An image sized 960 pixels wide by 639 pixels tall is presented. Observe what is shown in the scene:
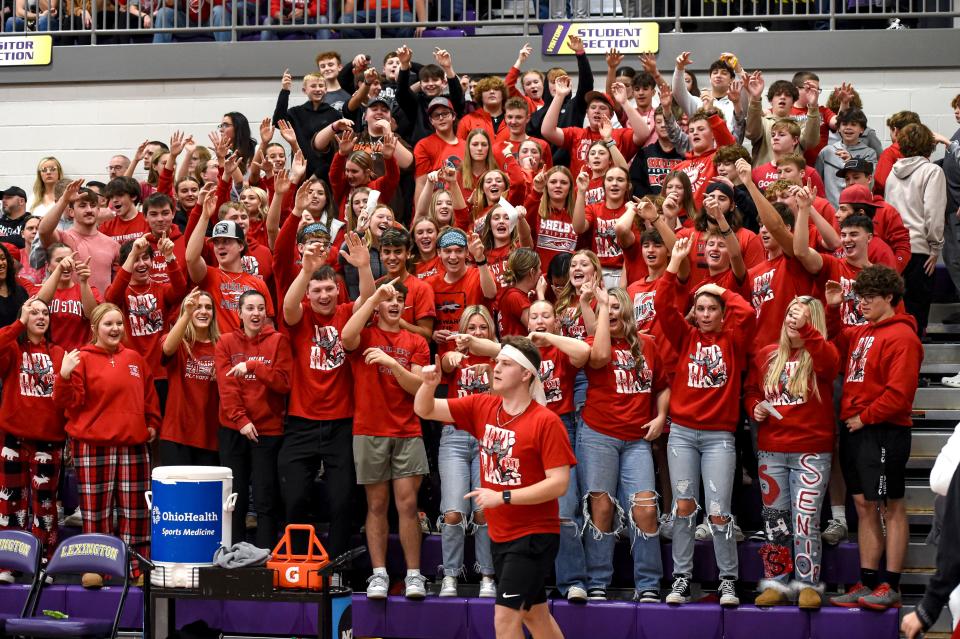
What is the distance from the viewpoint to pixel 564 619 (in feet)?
25.9

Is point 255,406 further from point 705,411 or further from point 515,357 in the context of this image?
point 705,411

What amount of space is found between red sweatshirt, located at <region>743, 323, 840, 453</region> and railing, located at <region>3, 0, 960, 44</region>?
6196 millimetres

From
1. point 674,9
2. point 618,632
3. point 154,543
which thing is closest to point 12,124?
point 674,9

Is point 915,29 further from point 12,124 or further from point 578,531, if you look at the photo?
point 12,124

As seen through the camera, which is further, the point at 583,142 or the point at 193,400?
the point at 583,142

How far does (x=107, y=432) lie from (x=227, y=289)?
1351 millimetres

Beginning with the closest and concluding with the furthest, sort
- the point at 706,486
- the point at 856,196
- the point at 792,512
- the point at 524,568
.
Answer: the point at 524,568
the point at 792,512
the point at 706,486
the point at 856,196

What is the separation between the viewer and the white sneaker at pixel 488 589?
7.97 meters

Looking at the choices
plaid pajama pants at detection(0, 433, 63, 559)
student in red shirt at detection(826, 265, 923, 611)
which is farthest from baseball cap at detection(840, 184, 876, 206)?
plaid pajama pants at detection(0, 433, 63, 559)

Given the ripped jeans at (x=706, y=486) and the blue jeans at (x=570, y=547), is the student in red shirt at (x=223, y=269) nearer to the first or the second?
the blue jeans at (x=570, y=547)

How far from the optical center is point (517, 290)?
8.67 meters

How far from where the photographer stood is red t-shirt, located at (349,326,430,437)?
323 inches

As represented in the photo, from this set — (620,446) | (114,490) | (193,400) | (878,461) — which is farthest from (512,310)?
(114,490)

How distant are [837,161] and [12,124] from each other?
855 centimetres
